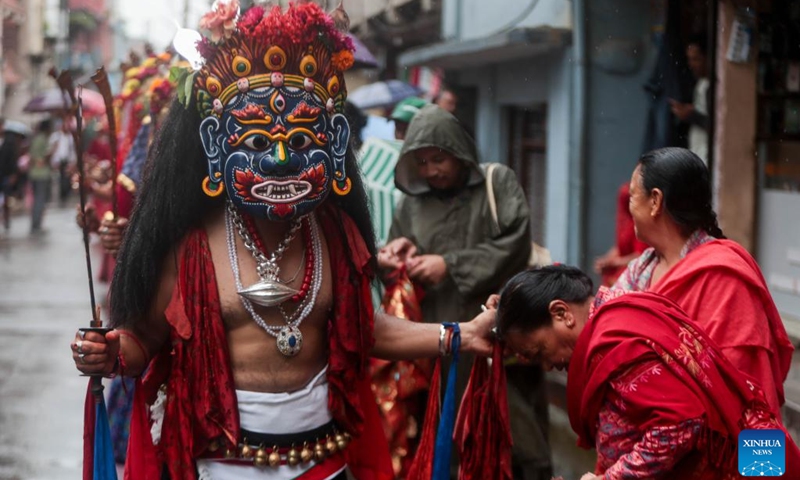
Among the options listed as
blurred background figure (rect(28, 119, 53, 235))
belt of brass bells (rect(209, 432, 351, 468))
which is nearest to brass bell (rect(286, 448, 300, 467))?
belt of brass bells (rect(209, 432, 351, 468))

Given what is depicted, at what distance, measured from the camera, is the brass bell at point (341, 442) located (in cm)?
331

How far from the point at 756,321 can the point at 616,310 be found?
0.49 m

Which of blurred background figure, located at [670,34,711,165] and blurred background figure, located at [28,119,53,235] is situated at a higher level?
blurred background figure, located at [670,34,711,165]

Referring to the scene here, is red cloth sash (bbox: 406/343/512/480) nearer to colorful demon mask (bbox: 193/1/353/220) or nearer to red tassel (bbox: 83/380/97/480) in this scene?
colorful demon mask (bbox: 193/1/353/220)

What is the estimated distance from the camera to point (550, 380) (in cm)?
749

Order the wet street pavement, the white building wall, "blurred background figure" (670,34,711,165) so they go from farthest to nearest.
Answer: the white building wall → "blurred background figure" (670,34,711,165) → the wet street pavement

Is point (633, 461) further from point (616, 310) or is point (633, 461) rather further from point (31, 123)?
point (31, 123)

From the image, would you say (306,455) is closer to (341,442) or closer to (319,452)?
(319,452)

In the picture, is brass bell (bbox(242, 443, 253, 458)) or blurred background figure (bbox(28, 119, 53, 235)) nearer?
brass bell (bbox(242, 443, 253, 458))

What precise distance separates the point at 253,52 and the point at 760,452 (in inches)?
64.1

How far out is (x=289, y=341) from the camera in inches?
125

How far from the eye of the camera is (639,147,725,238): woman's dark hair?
3117mm

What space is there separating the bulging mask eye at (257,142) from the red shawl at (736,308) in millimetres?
1146

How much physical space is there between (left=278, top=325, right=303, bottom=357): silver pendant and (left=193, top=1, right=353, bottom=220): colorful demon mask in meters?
0.33
